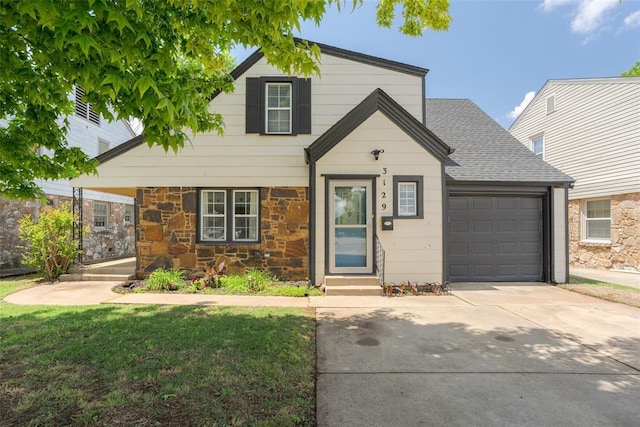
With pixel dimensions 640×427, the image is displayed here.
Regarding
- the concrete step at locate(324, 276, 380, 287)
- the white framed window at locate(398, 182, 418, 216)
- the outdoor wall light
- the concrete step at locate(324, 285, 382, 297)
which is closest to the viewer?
the concrete step at locate(324, 285, 382, 297)

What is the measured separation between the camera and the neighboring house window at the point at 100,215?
41.9 feet

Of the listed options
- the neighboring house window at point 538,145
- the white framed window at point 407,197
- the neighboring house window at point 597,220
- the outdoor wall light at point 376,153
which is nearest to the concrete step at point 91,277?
the outdoor wall light at point 376,153

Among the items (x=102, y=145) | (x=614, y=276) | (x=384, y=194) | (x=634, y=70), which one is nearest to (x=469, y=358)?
(x=384, y=194)

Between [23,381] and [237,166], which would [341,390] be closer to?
[23,381]

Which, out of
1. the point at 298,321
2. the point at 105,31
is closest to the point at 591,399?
the point at 298,321

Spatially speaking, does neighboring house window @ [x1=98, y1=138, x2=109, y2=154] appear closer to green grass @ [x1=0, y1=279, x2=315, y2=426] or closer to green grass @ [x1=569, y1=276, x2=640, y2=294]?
green grass @ [x1=0, y1=279, x2=315, y2=426]

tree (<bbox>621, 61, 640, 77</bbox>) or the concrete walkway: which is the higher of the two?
tree (<bbox>621, 61, 640, 77</bbox>)

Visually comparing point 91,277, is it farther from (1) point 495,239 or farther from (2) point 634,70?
(2) point 634,70

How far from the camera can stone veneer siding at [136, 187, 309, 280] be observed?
25.7ft

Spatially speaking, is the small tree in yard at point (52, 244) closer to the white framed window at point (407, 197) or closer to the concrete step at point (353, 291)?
the concrete step at point (353, 291)

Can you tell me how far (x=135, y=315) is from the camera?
519cm

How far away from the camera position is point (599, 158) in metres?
11.1

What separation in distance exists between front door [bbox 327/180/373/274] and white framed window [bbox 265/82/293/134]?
2126 mm

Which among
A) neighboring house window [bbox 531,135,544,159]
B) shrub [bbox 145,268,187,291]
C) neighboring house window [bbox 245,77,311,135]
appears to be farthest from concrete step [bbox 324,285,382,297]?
neighboring house window [bbox 531,135,544,159]
